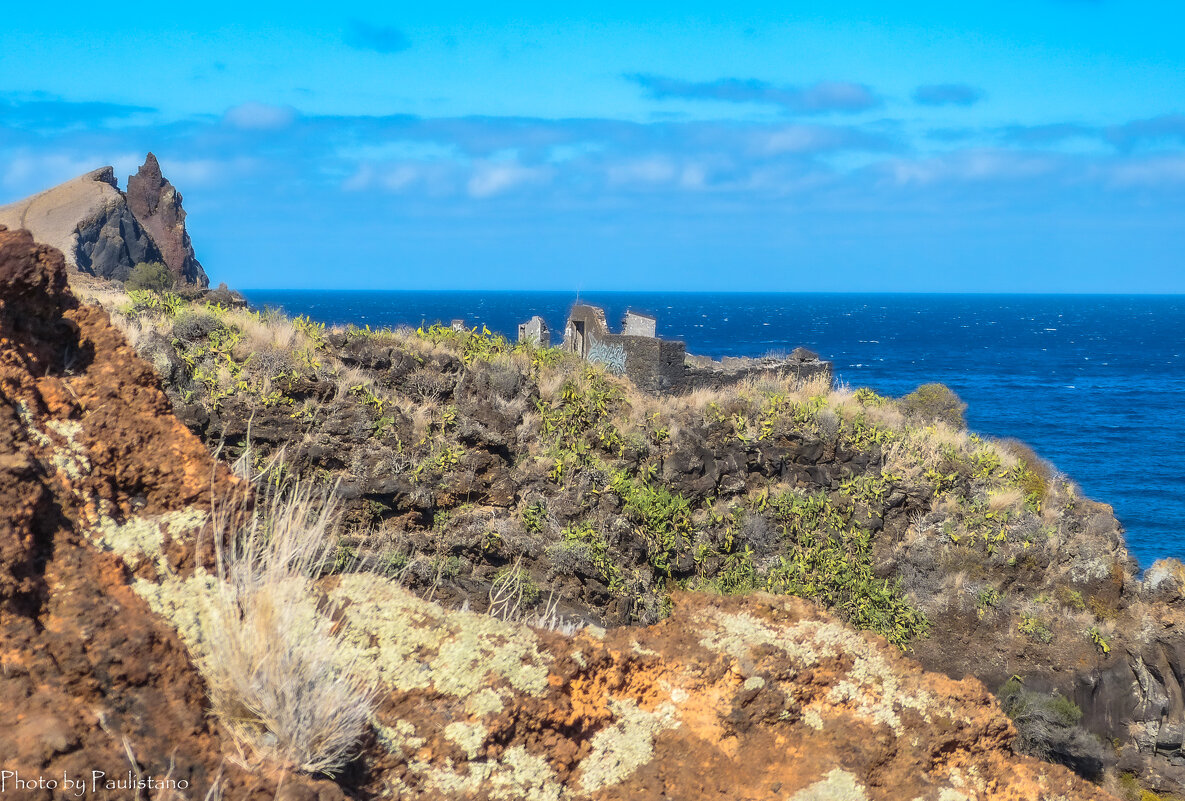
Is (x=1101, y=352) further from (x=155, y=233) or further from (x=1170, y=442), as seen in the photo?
(x=155, y=233)

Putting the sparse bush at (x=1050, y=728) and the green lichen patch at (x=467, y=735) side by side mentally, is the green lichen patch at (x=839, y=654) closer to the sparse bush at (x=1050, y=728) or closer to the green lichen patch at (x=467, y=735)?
the green lichen patch at (x=467, y=735)

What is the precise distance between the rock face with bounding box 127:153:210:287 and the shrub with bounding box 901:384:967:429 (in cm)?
4395

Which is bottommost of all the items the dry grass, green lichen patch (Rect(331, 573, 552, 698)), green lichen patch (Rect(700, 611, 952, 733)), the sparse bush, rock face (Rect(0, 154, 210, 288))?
the sparse bush

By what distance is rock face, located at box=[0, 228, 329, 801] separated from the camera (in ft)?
8.89

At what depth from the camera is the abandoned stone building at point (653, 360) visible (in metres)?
15.1

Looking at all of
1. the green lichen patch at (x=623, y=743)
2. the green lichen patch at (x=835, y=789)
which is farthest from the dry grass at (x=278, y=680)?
the green lichen patch at (x=835, y=789)

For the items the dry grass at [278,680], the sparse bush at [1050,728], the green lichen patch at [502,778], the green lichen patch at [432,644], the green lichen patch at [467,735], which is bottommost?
the sparse bush at [1050,728]

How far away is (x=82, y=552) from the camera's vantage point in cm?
339

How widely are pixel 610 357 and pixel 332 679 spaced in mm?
12477

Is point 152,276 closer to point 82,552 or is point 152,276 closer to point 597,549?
point 597,549

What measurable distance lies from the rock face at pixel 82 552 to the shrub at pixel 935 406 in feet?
51.1

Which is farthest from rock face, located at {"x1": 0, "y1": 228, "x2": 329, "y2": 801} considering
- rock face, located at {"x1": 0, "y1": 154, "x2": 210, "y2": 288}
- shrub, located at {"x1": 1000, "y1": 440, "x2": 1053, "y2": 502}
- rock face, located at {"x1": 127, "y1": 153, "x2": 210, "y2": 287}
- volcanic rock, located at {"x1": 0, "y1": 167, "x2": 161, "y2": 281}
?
rock face, located at {"x1": 127, "y1": 153, "x2": 210, "y2": 287}

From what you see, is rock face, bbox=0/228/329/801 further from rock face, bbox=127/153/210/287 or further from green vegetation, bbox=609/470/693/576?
rock face, bbox=127/153/210/287

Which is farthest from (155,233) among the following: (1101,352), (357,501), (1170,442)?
(1101,352)
